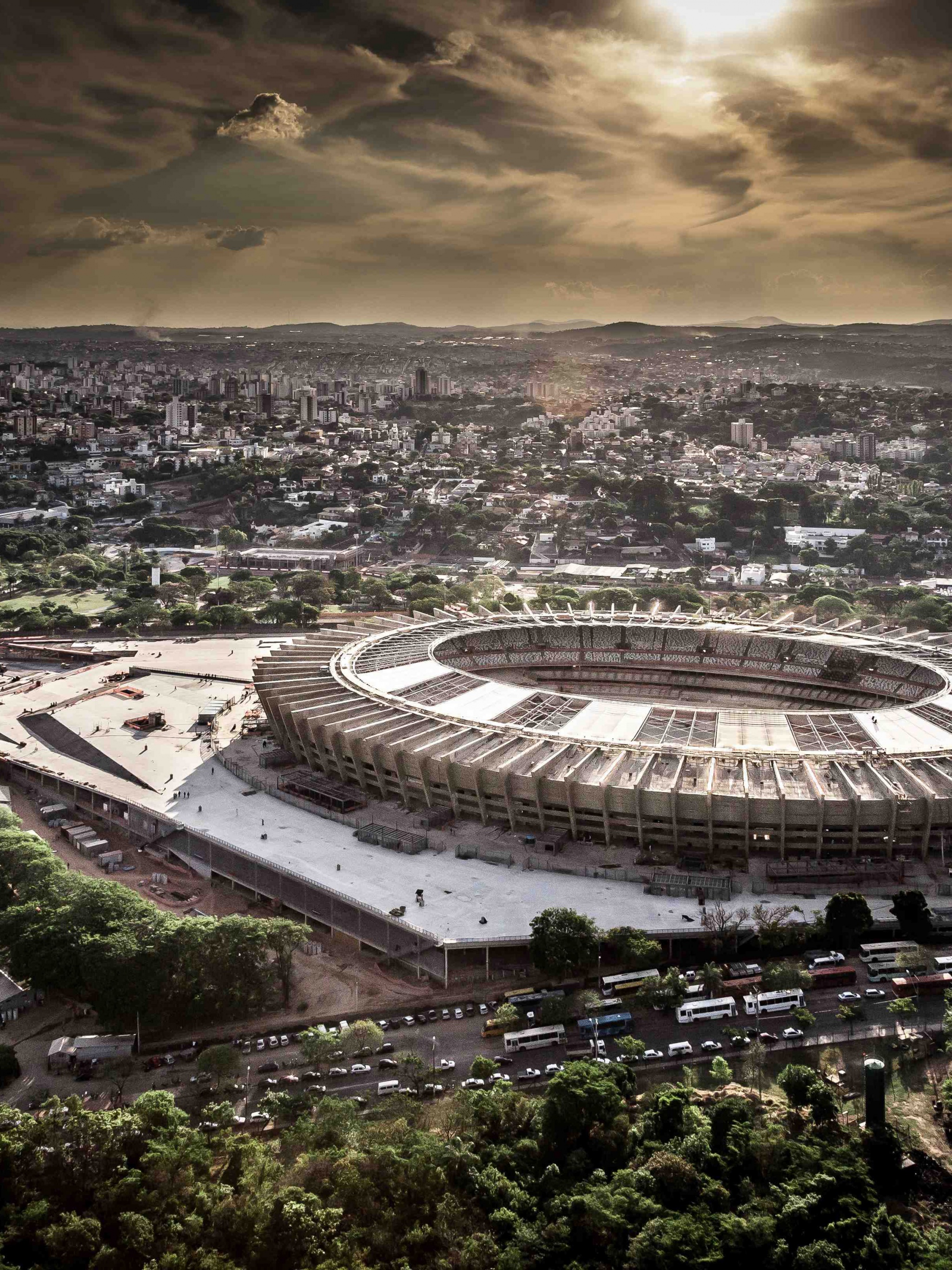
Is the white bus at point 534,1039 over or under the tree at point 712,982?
under

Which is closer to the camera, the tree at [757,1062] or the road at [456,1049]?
the tree at [757,1062]

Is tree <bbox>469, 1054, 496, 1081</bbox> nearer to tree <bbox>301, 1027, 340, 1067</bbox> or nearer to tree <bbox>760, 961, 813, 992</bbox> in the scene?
tree <bbox>301, 1027, 340, 1067</bbox>

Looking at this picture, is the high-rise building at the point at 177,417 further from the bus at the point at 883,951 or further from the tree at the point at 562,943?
the bus at the point at 883,951

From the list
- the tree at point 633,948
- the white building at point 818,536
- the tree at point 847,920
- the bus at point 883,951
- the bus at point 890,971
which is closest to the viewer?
the bus at point 890,971

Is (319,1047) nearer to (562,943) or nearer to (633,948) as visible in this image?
(562,943)

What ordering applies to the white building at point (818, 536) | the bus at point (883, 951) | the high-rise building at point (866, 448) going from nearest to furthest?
the bus at point (883, 951), the white building at point (818, 536), the high-rise building at point (866, 448)

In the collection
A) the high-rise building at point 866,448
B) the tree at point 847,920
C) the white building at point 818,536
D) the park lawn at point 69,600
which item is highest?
the high-rise building at point 866,448

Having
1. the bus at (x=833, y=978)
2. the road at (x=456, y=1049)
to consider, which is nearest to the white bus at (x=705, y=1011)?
the road at (x=456, y=1049)
